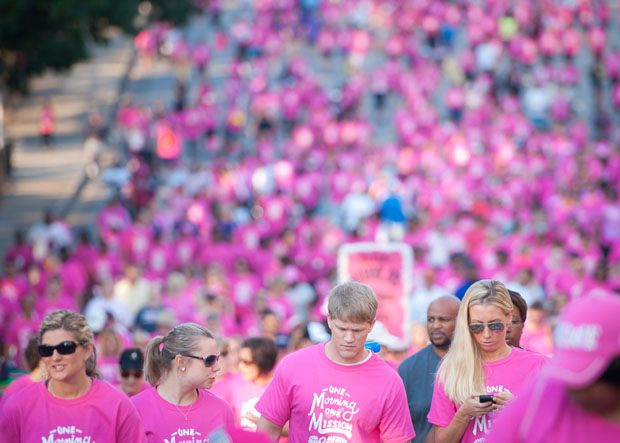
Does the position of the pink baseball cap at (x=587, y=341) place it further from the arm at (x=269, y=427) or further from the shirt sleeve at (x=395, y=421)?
the arm at (x=269, y=427)

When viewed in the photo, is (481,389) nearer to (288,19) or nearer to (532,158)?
(532,158)

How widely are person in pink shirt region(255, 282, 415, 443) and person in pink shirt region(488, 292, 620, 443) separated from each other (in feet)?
5.48

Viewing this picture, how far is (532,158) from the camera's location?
2448cm

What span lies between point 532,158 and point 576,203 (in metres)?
3.63

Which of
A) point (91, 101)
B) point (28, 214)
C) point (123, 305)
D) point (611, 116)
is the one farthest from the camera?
point (91, 101)

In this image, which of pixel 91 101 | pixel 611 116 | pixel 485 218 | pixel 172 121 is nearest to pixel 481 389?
pixel 485 218

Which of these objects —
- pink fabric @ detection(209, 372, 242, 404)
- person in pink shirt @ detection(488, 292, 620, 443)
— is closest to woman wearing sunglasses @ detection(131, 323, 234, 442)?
pink fabric @ detection(209, 372, 242, 404)

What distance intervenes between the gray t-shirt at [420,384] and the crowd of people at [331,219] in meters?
0.01

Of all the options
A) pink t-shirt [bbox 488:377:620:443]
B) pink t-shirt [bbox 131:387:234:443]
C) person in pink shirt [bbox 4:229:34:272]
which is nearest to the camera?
pink t-shirt [bbox 488:377:620:443]

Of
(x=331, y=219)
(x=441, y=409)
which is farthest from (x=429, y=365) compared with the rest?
(x=331, y=219)

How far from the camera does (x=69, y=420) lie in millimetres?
4543

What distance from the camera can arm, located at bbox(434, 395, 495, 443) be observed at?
15.1ft

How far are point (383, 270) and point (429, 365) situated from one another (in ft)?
14.7

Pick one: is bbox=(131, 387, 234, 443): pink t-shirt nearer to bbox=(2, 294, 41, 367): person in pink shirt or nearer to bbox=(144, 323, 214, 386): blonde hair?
bbox=(144, 323, 214, 386): blonde hair
